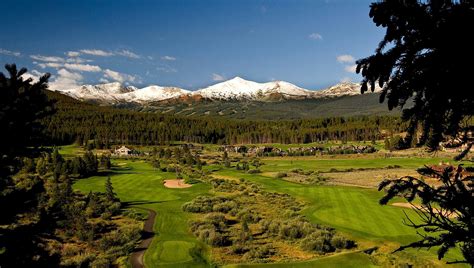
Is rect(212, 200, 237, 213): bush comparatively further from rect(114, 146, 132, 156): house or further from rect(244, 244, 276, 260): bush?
rect(114, 146, 132, 156): house

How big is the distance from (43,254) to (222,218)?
146 ft

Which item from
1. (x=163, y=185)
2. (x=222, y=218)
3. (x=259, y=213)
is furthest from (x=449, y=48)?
(x=163, y=185)

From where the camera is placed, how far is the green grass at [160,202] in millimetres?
38250

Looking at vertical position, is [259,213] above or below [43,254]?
below


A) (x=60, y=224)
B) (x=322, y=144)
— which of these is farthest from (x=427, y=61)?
(x=322, y=144)

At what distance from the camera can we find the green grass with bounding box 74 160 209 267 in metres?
38.2

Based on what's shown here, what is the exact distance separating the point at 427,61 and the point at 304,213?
5181cm

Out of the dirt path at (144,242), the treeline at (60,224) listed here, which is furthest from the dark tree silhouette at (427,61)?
the dirt path at (144,242)

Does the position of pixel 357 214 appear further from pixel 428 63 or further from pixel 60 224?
pixel 428 63

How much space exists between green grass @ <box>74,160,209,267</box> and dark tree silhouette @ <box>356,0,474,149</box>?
108ft

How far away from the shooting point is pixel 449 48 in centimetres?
520

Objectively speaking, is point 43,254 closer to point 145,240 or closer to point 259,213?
point 145,240

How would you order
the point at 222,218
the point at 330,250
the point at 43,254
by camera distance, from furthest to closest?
the point at 222,218 < the point at 330,250 < the point at 43,254

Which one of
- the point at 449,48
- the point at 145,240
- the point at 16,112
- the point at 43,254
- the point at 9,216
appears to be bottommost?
the point at 145,240
